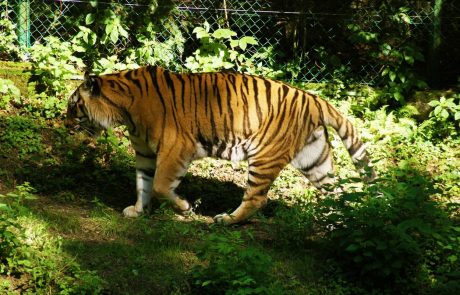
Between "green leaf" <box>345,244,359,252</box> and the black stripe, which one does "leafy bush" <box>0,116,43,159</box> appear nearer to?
the black stripe

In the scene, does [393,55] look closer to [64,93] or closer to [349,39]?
[349,39]

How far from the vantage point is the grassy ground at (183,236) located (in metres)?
5.45

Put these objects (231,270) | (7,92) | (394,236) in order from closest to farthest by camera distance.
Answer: (231,270) → (394,236) → (7,92)

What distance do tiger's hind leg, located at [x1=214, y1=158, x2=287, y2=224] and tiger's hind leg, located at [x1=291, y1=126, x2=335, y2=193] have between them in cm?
32

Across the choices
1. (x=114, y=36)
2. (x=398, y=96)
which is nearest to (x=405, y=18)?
(x=398, y=96)

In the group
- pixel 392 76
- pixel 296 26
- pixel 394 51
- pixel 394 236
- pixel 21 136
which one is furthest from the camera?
pixel 296 26

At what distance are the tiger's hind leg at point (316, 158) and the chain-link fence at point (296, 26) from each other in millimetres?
2784

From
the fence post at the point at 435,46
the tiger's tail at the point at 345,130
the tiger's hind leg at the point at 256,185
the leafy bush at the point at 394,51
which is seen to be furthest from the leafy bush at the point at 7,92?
the fence post at the point at 435,46

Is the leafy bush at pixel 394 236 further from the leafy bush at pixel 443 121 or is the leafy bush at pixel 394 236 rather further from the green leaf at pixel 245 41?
the green leaf at pixel 245 41

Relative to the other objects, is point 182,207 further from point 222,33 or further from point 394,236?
point 222,33

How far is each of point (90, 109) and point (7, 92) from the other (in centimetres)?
204

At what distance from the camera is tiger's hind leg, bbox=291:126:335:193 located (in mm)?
7301

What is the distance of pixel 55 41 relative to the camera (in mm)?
9305

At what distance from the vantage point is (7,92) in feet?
29.3
